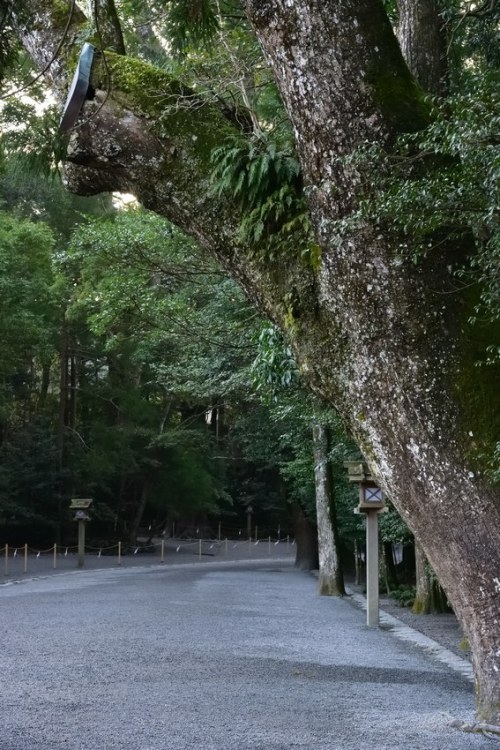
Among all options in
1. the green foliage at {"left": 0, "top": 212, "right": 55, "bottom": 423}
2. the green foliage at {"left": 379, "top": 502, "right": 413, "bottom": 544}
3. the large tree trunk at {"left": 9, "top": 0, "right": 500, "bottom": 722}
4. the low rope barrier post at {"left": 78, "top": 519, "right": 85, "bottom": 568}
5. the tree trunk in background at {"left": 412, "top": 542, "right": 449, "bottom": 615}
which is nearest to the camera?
the large tree trunk at {"left": 9, "top": 0, "right": 500, "bottom": 722}

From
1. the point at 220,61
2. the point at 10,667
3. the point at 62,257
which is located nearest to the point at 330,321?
the point at 10,667

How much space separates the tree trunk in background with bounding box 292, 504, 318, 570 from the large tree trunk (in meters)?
22.7

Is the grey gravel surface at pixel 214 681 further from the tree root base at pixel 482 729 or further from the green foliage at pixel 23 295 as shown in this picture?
the green foliage at pixel 23 295

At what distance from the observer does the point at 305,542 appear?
2784 centimetres

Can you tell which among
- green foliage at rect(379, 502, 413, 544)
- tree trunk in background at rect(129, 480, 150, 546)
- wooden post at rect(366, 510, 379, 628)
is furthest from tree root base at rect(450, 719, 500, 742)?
tree trunk in background at rect(129, 480, 150, 546)

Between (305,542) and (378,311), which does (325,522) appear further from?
(378,311)

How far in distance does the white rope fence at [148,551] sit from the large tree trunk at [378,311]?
1907cm

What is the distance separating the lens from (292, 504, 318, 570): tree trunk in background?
27375 millimetres

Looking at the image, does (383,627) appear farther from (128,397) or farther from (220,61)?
(128,397)

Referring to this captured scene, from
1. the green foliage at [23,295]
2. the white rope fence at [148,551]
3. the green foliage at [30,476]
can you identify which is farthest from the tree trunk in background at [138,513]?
the green foliage at [23,295]

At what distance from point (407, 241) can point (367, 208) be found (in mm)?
324

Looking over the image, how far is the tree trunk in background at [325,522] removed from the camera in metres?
16.8

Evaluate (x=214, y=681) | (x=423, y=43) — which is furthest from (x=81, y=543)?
(x=423, y=43)

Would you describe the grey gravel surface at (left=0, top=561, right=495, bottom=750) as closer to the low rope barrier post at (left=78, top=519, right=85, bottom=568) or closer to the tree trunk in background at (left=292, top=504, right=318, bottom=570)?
the low rope barrier post at (left=78, top=519, right=85, bottom=568)
